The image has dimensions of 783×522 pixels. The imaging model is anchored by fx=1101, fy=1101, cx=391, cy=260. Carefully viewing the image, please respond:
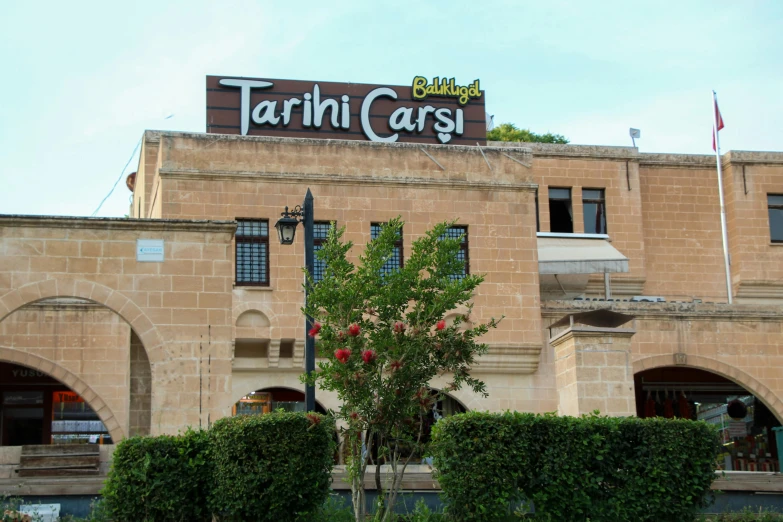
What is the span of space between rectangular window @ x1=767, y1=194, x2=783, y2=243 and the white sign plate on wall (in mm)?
18480

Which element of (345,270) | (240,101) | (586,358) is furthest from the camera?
(240,101)

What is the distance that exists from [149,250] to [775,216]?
18872 mm

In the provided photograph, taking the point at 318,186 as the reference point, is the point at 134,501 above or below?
below

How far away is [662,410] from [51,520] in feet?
56.2

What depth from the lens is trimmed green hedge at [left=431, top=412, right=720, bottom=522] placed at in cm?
1109

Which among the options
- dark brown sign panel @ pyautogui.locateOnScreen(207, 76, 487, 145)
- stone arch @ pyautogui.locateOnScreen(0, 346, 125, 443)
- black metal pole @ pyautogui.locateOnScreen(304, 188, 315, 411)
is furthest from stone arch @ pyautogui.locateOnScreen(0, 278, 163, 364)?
dark brown sign panel @ pyautogui.locateOnScreen(207, 76, 487, 145)

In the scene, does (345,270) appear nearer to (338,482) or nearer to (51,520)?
(338,482)

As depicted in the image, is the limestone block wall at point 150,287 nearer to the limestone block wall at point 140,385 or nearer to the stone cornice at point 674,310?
the limestone block wall at point 140,385

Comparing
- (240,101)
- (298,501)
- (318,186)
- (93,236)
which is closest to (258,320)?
(318,186)

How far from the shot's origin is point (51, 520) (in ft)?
40.8

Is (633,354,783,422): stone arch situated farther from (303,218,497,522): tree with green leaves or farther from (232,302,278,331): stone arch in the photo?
(303,218,497,522): tree with green leaves

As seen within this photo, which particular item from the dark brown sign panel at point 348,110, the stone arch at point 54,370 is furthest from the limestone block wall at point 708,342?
the stone arch at point 54,370

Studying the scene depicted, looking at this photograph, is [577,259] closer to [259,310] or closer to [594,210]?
[594,210]

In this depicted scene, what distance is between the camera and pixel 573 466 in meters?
11.3
